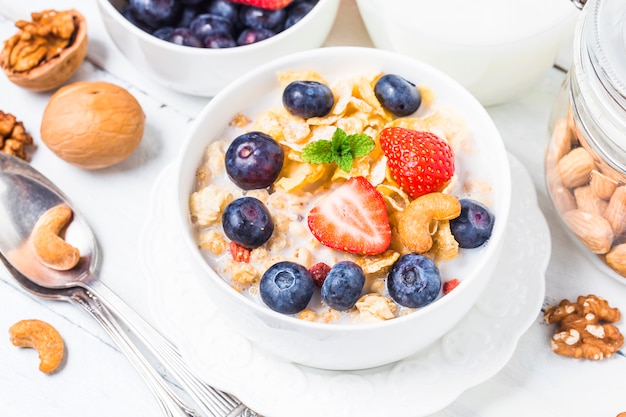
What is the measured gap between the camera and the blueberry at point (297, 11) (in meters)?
1.50

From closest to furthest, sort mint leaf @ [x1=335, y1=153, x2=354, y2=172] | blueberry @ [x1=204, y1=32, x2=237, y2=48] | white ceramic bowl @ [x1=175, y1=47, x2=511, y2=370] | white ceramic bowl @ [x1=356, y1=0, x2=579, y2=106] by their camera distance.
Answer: white ceramic bowl @ [x1=175, y1=47, x2=511, y2=370] < mint leaf @ [x1=335, y1=153, x2=354, y2=172] < white ceramic bowl @ [x1=356, y1=0, x2=579, y2=106] < blueberry @ [x1=204, y1=32, x2=237, y2=48]

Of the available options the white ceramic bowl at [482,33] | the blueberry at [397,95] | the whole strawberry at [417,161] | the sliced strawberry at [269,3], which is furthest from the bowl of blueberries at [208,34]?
the whole strawberry at [417,161]

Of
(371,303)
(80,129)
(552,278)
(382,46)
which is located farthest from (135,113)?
(552,278)

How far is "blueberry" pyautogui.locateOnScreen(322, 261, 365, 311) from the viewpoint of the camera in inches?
40.7

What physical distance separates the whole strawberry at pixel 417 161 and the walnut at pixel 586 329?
1.07ft

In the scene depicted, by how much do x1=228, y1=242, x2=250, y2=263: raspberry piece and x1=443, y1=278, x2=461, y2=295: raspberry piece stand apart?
0.26m

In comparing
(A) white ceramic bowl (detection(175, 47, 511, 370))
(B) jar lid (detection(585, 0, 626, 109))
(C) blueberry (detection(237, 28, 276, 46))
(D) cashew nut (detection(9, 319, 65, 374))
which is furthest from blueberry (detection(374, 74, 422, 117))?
(D) cashew nut (detection(9, 319, 65, 374))

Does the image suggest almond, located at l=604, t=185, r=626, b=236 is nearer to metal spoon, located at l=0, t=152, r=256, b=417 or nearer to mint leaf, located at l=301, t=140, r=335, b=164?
mint leaf, located at l=301, t=140, r=335, b=164

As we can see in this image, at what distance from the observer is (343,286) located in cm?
103

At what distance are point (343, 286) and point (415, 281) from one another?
9cm

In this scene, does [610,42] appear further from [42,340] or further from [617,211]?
[42,340]

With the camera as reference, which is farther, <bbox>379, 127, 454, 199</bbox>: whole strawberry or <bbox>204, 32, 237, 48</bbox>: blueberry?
<bbox>204, 32, 237, 48</bbox>: blueberry

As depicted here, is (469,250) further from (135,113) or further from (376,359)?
(135,113)

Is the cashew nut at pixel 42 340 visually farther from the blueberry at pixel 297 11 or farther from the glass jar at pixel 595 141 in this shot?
the glass jar at pixel 595 141
